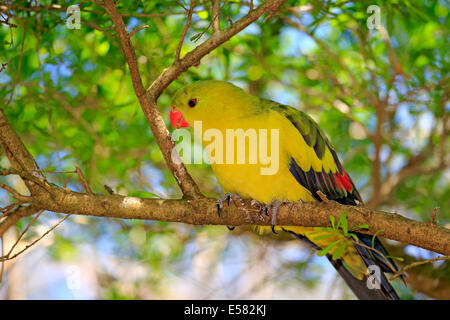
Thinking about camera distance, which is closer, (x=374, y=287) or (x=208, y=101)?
(x=374, y=287)

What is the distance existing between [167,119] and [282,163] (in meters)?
1.59

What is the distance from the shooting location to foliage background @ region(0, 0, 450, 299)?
11.3 feet

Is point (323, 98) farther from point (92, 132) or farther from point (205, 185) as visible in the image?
point (92, 132)

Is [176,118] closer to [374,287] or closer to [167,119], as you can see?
[167,119]

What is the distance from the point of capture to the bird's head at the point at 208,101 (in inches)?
127

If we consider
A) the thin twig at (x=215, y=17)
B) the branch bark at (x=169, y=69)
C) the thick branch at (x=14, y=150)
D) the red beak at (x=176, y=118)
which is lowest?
the thick branch at (x=14, y=150)

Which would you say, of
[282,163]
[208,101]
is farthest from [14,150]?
[282,163]

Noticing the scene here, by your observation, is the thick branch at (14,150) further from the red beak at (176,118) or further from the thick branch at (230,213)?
the red beak at (176,118)

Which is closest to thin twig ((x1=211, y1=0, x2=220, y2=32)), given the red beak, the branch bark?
the branch bark

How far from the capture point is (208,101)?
325 cm

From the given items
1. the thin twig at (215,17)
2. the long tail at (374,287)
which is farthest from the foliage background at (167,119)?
the long tail at (374,287)

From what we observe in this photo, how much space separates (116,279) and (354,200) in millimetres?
3194

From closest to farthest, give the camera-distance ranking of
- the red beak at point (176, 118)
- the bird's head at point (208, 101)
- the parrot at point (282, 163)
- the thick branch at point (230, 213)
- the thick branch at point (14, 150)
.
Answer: the thick branch at point (230, 213) < the thick branch at point (14, 150) < the parrot at point (282, 163) < the bird's head at point (208, 101) < the red beak at point (176, 118)
